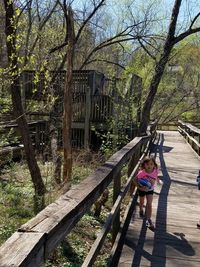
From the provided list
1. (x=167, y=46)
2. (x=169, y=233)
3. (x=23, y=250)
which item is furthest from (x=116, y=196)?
(x=167, y=46)

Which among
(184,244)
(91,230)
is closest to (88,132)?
(91,230)

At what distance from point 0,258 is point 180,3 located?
50.4 feet

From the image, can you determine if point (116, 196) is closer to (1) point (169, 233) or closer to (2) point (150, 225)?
(2) point (150, 225)

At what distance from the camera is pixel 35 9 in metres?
18.6

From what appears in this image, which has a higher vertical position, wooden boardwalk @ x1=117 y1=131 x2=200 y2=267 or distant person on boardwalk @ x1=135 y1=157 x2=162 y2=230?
distant person on boardwalk @ x1=135 y1=157 x2=162 y2=230

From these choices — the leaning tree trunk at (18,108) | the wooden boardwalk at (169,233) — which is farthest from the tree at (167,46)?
the leaning tree trunk at (18,108)

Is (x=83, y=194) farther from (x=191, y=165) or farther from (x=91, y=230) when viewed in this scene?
(x=191, y=165)

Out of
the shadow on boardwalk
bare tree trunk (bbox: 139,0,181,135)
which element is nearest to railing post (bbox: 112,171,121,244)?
the shadow on boardwalk

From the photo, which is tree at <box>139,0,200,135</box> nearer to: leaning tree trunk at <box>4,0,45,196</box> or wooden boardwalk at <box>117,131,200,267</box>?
wooden boardwalk at <box>117,131,200,267</box>

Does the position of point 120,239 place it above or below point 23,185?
above

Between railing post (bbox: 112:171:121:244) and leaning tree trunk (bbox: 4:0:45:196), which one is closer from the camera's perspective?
railing post (bbox: 112:171:121:244)

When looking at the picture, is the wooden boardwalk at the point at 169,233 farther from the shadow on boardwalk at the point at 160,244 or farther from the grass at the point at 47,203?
the grass at the point at 47,203

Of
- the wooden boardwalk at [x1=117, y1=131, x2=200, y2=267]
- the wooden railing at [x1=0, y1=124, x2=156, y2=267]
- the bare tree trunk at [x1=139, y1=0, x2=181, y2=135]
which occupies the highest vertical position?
the bare tree trunk at [x1=139, y1=0, x2=181, y2=135]

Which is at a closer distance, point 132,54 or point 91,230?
point 91,230
